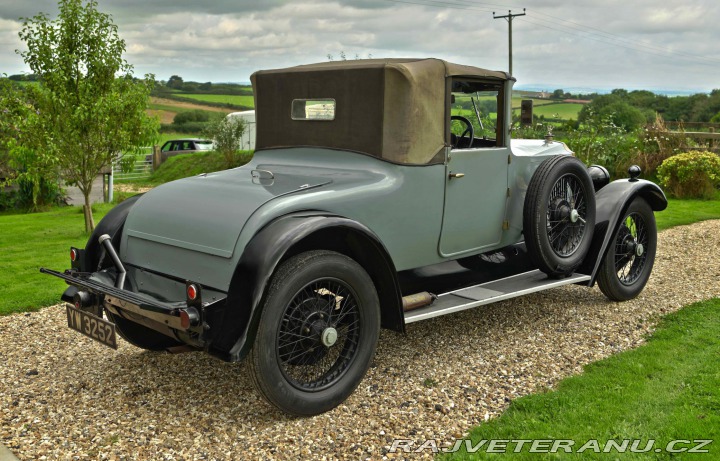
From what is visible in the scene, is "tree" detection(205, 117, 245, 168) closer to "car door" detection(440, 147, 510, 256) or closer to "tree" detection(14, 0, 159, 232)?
"tree" detection(14, 0, 159, 232)

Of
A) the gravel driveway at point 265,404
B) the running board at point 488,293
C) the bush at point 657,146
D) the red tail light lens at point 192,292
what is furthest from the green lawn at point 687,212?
the red tail light lens at point 192,292

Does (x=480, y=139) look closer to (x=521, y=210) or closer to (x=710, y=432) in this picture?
(x=521, y=210)

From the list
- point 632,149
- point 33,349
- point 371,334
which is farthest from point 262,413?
point 632,149

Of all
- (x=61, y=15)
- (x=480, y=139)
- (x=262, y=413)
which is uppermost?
(x=61, y=15)

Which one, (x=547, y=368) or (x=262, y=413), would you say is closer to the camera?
(x=262, y=413)

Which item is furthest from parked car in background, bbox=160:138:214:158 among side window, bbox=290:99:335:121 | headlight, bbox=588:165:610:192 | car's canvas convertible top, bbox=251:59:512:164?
car's canvas convertible top, bbox=251:59:512:164

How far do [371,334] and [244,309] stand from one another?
1.01 metres

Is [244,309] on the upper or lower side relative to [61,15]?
lower

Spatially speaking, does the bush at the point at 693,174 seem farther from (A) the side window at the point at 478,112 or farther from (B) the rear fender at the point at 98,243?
(B) the rear fender at the point at 98,243

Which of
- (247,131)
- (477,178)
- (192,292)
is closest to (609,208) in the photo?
(477,178)

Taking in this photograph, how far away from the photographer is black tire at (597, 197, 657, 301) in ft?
21.1

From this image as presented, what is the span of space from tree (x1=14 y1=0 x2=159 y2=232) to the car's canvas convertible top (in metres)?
5.96

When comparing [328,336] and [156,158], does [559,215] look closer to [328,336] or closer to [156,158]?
[328,336]

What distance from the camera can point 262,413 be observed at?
169 inches
